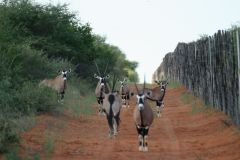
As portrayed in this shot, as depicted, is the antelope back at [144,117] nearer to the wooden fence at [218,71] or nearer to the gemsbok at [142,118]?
the gemsbok at [142,118]

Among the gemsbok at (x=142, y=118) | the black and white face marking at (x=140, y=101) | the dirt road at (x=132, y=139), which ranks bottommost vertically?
the dirt road at (x=132, y=139)

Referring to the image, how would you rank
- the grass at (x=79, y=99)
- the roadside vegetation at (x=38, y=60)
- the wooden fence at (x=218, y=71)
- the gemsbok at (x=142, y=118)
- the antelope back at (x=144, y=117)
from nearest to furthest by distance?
1. the gemsbok at (x=142, y=118)
2. the antelope back at (x=144, y=117)
3. the wooden fence at (x=218, y=71)
4. the roadside vegetation at (x=38, y=60)
5. the grass at (x=79, y=99)

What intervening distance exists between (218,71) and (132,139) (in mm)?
5144

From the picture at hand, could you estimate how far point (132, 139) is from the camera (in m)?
18.5

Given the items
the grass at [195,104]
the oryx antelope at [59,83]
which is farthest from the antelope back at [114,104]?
the oryx antelope at [59,83]

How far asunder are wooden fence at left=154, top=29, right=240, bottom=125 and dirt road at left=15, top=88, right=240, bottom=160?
0.64m

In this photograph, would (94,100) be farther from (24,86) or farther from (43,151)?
(43,151)

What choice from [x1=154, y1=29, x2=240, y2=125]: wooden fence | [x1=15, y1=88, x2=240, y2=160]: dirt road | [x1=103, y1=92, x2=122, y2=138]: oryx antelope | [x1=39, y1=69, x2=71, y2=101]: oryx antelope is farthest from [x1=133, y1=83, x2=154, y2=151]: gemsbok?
[x1=39, y1=69, x2=71, y2=101]: oryx antelope

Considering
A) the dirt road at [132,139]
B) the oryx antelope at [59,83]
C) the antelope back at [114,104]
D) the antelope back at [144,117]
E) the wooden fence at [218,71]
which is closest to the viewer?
the dirt road at [132,139]

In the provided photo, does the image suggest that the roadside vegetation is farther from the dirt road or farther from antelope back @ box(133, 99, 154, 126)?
antelope back @ box(133, 99, 154, 126)

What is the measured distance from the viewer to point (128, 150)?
16.1 metres

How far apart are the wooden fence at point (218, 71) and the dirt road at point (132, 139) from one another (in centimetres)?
64

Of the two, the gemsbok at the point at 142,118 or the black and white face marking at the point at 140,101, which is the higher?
the black and white face marking at the point at 140,101

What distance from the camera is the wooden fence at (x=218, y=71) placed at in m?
18.3
